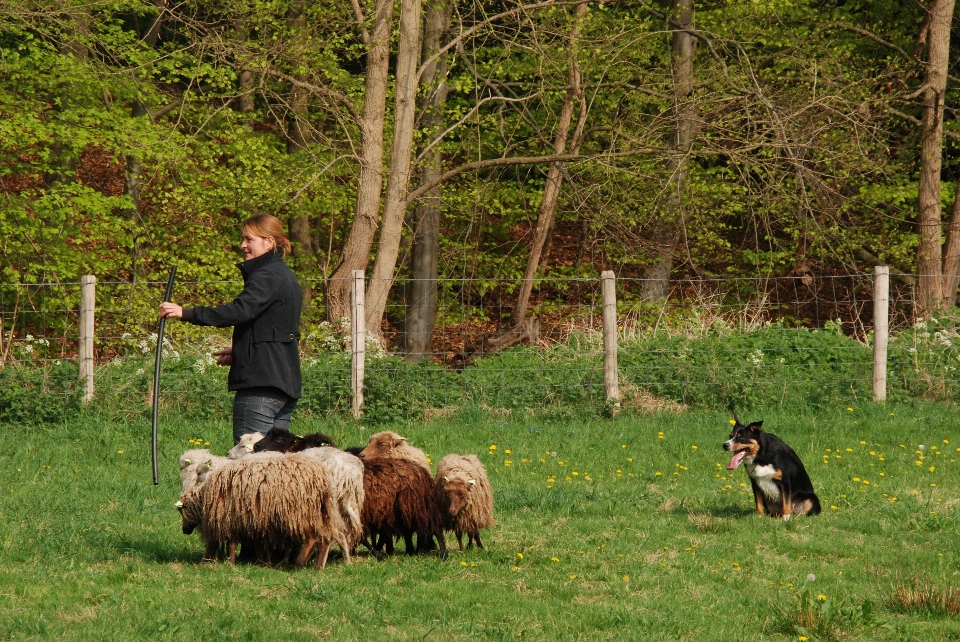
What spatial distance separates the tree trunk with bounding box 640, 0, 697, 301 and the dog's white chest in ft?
25.8

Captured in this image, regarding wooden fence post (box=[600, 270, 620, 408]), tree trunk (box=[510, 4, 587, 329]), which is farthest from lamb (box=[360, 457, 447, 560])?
tree trunk (box=[510, 4, 587, 329])

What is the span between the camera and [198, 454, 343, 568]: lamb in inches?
254

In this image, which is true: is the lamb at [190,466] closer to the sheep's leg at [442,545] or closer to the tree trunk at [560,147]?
the sheep's leg at [442,545]

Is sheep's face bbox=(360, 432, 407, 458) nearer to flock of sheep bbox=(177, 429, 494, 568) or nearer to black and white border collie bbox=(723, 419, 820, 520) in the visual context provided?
flock of sheep bbox=(177, 429, 494, 568)

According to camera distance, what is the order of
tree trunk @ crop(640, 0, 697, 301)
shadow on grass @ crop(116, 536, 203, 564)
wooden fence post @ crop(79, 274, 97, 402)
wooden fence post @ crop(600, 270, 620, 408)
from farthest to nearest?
tree trunk @ crop(640, 0, 697, 301), wooden fence post @ crop(600, 270, 620, 408), wooden fence post @ crop(79, 274, 97, 402), shadow on grass @ crop(116, 536, 203, 564)

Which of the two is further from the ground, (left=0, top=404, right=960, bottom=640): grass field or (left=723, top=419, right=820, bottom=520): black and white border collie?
(left=723, top=419, right=820, bottom=520): black and white border collie

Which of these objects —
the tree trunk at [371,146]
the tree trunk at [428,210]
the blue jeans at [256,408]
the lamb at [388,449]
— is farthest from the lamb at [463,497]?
the tree trunk at [428,210]

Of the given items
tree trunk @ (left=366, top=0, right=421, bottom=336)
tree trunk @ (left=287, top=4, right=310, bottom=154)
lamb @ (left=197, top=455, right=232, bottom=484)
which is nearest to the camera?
lamb @ (left=197, top=455, right=232, bottom=484)

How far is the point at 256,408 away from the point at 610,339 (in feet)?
22.7

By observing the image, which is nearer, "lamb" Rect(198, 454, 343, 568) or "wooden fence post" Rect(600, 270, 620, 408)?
"lamb" Rect(198, 454, 343, 568)

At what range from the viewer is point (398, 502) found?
6973 millimetres

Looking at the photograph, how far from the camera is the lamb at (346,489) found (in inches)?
263

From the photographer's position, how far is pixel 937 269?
20.0 meters

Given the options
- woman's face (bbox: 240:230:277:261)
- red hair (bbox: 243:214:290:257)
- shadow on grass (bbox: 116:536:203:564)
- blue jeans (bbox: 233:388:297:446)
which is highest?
red hair (bbox: 243:214:290:257)
